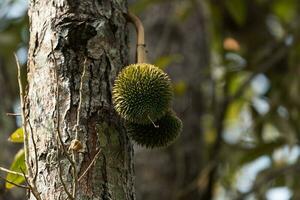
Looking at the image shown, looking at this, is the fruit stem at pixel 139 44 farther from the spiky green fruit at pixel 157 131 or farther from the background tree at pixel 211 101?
the background tree at pixel 211 101

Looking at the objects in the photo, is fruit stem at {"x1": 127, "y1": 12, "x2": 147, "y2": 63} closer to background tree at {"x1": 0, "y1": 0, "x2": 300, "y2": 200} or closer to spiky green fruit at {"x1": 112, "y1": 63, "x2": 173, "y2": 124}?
spiky green fruit at {"x1": 112, "y1": 63, "x2": 173, "y2": 124}

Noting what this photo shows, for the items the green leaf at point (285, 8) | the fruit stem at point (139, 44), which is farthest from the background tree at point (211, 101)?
the fruit stem at point (139, 44)

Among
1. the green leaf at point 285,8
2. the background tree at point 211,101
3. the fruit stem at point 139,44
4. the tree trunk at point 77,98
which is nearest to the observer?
the tree trunk at point 77,98

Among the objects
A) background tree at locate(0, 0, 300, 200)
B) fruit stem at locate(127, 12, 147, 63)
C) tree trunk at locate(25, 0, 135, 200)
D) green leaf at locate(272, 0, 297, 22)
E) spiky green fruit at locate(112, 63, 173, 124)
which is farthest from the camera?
green leaf at locate(272, 0, 297, 22)

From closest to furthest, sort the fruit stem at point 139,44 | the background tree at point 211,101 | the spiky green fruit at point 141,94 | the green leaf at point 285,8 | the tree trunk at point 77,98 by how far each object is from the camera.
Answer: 1. the tree trunk at point 77,98
2. the spiky green fruit at point 141,94
3. the fruit stem at point 139,44
4. the background tree at point 211,101
5. the green leaf at point 285,8

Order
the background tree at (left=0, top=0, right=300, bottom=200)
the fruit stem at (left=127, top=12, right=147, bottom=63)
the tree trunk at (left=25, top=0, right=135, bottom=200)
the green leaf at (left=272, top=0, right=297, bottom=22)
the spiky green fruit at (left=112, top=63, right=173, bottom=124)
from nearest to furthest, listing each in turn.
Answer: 1. the tree trunk at (left=25, top=0, right=135, bottom=200)
2. the spiky green fruit at (left=112, top=63, right=173, bottom=124)
3. the fruit stem at (left=127, top=12, right=147, bottom=63)
4. the background tree at (left=0, top=0, right=300, bottom=200)
5. the green leaf at (left=272, top=0, right=297, bottom=22)

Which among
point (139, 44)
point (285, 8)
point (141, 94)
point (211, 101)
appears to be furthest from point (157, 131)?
point (285, 8)

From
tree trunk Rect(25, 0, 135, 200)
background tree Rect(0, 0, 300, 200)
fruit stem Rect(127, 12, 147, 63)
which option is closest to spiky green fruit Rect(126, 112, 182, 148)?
tree trunk Rect(25, 0, 135, 200)
